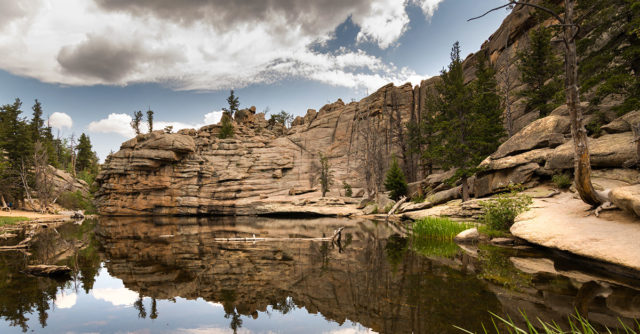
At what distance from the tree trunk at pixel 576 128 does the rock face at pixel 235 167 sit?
36.8 m

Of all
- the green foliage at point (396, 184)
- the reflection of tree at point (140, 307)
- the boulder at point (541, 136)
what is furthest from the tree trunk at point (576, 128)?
the green foliage at point (396, 184)

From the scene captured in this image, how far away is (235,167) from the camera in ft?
179

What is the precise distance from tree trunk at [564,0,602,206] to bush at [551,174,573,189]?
6.81m

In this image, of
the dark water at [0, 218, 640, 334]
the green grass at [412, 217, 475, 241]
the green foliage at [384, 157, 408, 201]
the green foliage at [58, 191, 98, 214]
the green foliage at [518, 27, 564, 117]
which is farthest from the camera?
the green foliage at [58, 191, 98, 214]

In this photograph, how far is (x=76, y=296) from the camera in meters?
8.01

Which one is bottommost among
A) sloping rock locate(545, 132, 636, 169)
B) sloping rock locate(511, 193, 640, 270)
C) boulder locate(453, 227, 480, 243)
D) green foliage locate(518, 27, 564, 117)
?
boulder locate(453, 227, 480, 243)

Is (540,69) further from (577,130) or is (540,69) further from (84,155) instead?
(84,155)

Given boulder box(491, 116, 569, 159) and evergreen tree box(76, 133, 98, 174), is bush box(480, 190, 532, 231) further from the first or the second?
evergreen tree box(76, 133, 98, 174)

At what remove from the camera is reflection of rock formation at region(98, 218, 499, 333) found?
590 centimetres

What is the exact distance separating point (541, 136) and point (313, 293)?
2223 centimetres

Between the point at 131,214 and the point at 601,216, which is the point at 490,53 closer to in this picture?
the point at 601,216

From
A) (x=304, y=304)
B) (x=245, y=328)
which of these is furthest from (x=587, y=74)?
(x=245, y=328)

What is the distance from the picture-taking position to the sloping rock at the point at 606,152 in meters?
14.7

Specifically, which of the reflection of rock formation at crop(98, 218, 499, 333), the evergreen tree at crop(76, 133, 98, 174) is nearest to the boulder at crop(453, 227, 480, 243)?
the reflection of rock formation at crop(98, 218, 499, 333)
